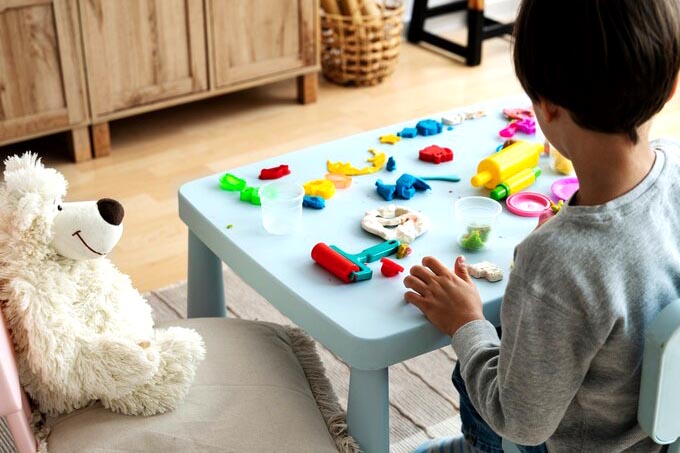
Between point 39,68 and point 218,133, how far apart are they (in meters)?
0.61

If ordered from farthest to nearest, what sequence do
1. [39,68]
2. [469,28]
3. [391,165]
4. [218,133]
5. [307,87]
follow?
[469,28], [307,87], [218,133], [39,68], [391,165]

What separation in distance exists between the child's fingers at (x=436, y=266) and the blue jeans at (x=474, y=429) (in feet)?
0.41

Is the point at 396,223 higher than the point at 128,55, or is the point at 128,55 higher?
the point at 396,223

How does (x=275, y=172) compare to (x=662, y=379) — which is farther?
(x=275, y=172)

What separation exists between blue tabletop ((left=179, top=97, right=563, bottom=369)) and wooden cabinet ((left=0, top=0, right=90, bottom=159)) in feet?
4.01

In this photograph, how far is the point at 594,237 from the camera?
35.4 inches

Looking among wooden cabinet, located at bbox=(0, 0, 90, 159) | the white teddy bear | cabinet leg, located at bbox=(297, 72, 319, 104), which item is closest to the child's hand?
the white teddy bear

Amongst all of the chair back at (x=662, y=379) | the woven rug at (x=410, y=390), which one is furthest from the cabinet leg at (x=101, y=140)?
the chair back at (x=662, y=379)

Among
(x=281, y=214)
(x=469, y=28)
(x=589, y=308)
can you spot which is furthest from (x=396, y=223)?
(x=469, y=28)

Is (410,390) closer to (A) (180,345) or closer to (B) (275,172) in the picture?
(B) (275,172)

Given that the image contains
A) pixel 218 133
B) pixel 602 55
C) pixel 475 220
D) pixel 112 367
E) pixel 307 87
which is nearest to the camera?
pixel 602 55

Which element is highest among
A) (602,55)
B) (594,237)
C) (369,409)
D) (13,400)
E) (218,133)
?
(602,55)

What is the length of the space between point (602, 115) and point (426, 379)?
103 centimetres

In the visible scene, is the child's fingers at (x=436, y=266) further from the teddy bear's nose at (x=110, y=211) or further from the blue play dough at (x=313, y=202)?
the teddy bear's nose at (x=110, y=211)
